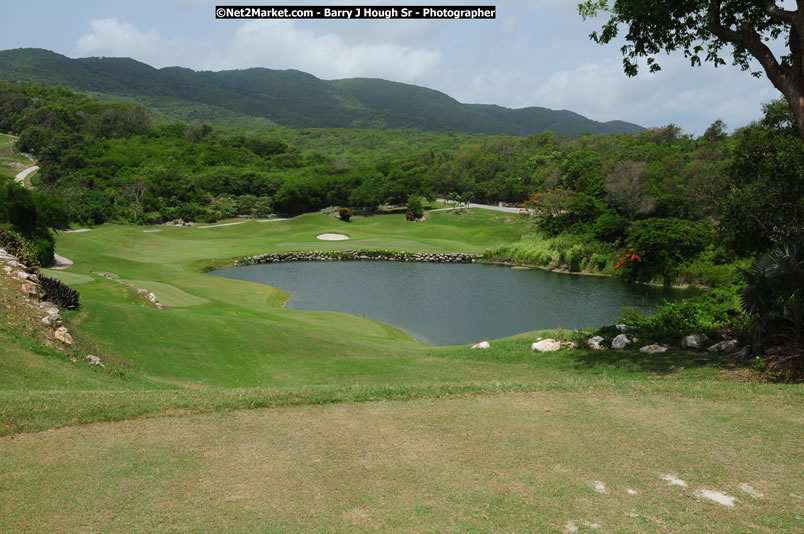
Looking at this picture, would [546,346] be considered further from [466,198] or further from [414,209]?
[466,198]

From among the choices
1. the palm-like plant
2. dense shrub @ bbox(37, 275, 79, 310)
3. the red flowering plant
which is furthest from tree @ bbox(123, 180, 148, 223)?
the palm-like plant

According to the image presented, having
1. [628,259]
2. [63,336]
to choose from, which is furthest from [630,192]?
[63,336]

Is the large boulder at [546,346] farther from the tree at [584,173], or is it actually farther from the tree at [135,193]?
the tree at [135,193]

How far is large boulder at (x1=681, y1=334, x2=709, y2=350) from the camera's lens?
54.9 ft

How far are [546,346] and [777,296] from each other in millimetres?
6841

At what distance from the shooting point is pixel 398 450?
8.35 metres

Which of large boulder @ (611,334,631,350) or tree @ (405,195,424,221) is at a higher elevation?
tree @ (405,195,424,221)

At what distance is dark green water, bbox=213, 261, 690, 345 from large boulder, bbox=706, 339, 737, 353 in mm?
17701

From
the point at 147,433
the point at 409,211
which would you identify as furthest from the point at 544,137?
the point at 147,433

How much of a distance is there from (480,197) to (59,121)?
11241 cm

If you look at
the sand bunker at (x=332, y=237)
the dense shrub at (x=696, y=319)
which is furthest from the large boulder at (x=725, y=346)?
the sand bunker at (x=332, y=237)

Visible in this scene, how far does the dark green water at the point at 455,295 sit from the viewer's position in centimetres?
3731

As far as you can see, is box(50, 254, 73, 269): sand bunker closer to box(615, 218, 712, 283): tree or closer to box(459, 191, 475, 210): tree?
box(615, 218, 712, 283): tree

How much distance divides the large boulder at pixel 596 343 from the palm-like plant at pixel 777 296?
4.49 m
